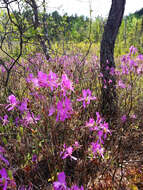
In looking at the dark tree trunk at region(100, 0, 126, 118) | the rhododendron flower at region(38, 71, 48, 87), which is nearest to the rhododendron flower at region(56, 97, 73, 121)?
the rhododendron flower at region(38, 71, 48, 87)

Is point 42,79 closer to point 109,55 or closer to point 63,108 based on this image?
point 63,108

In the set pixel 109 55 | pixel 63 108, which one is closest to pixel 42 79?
pixel 63 108

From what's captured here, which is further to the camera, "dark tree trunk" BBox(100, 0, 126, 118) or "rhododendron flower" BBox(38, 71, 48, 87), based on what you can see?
"dark tree trunk" BBox(100, 0, 126, 118)

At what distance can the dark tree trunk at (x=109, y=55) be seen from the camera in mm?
1964

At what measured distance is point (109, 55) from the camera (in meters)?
2.13

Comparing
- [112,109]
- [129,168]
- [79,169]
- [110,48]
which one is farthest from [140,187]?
[110,48]

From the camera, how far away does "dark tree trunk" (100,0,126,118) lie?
6.44ft

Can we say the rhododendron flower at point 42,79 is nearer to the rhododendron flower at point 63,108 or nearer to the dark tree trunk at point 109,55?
the rhododendron flower at point 63,108

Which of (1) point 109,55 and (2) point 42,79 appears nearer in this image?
(2) point 42,79

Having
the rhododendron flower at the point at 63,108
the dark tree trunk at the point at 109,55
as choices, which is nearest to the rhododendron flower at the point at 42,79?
the rhododendron flower at the point at 63,108

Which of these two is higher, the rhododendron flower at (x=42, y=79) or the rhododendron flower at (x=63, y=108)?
the rhododendron flower at (x=42, y=79)

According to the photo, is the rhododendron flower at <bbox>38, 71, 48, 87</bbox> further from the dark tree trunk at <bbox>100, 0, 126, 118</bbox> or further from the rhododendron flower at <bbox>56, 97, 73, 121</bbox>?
the dark tree trunk at <bbox>100, 0, 126, 118</bbox>

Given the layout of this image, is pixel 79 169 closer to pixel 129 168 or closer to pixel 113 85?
pixel 129 168

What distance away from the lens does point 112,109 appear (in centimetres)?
215
